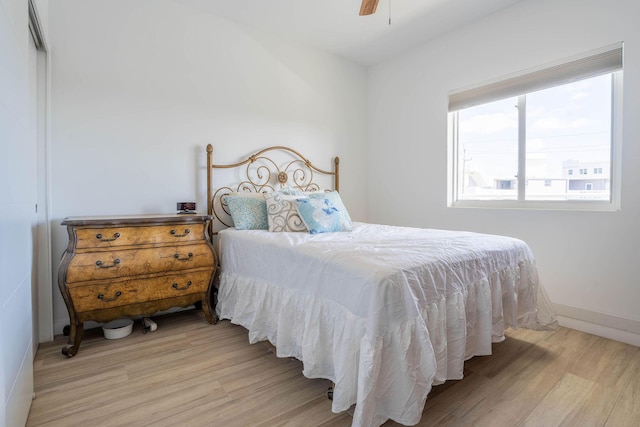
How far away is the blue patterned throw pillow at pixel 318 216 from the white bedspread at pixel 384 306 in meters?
0.21

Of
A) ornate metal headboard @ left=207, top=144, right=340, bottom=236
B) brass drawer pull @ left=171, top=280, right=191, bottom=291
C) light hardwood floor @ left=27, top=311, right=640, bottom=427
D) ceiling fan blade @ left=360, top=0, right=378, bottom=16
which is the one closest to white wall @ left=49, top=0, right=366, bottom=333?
ornate metal headboard @ left=207, top=144, right=340, bottom=236

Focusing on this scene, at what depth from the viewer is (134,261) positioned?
2.07m

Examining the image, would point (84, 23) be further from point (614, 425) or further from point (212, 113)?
point (614, 425)

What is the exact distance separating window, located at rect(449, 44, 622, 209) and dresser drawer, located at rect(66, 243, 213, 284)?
99.6 inches

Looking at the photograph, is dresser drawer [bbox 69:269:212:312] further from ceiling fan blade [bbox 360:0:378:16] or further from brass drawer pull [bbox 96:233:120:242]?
ceiling fan blade [bbox 360:0:378:16]

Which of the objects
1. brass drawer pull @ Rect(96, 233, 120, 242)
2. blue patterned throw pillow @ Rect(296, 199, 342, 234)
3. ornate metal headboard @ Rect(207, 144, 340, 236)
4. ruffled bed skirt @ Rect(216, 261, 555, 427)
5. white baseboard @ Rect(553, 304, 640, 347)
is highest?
ornate metal headboard @ Rect(207, 144, 340, 236)

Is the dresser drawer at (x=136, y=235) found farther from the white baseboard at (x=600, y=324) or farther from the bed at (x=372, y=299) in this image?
the white baseboard at (x=600, y=324)

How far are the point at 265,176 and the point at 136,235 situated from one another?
56.3 inches

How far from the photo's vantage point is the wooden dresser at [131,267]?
75.1 inches

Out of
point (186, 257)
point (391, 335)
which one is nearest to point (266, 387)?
point (391, 335)

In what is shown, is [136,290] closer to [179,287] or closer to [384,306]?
[179,287]

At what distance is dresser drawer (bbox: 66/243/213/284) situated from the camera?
6.25 feet

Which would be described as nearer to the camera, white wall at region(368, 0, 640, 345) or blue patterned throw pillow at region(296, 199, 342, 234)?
white wall at region(368, 0, 640, 345)

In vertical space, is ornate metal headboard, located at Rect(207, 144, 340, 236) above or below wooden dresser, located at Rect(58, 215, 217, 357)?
above
